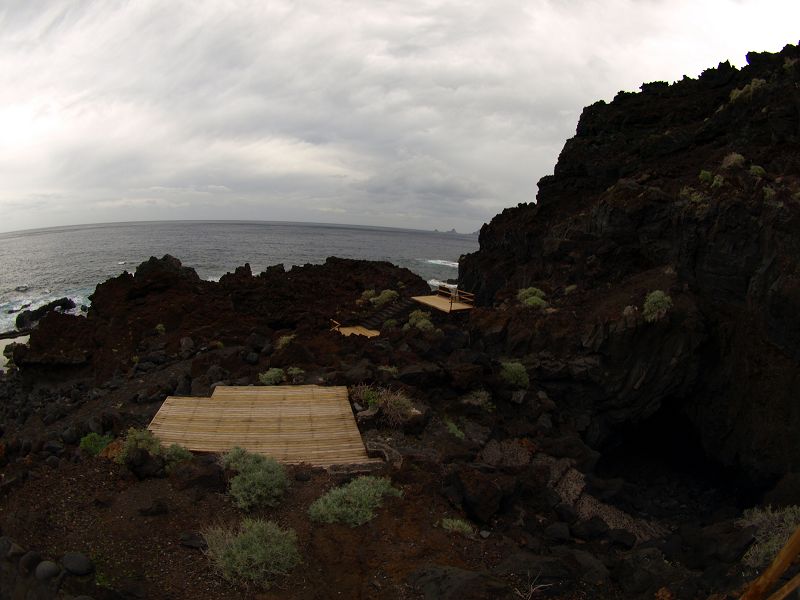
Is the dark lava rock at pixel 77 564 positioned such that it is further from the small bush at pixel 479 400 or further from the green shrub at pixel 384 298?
the green shrub at pixel 384 298

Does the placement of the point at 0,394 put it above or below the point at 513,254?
below

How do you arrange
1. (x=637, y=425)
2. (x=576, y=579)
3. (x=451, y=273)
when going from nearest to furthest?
1. (x=576, y=579)
2. (x=637, y=425)
3. (x=451, y=273)

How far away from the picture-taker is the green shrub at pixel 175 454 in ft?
30.1

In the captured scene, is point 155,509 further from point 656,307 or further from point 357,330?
point 357,330

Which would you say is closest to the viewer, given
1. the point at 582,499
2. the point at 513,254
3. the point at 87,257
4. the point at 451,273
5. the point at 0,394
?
the point at 582,499

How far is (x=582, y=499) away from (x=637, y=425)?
6684 millimetres

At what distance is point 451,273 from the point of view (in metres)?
76.7

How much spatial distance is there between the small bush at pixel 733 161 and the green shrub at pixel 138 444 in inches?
754

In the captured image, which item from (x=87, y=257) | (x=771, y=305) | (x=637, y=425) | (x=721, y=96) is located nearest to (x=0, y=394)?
(x=637, y=425)

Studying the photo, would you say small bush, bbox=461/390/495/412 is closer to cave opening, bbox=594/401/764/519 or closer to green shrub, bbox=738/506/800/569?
cave opening, bbox=594/401/764/519

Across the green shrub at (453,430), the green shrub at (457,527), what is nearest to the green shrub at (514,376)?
the green shrub at (453,430)

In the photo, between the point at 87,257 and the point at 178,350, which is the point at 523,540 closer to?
the point at 178,350

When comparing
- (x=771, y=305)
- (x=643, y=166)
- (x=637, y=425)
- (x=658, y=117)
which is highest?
(x=658, y=117)

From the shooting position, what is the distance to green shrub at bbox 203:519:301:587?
6469 millimetres
